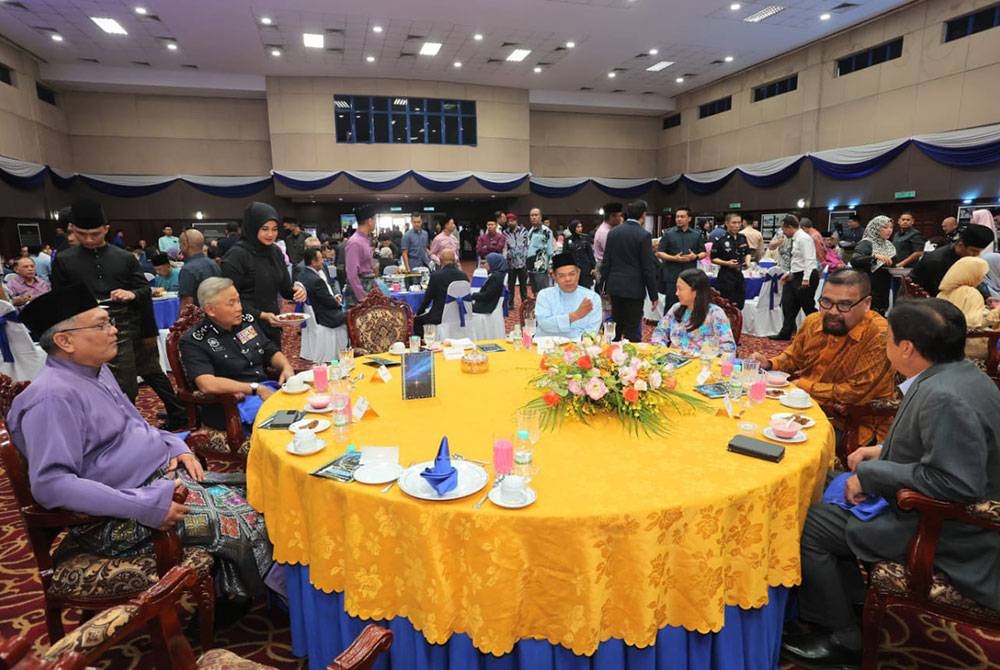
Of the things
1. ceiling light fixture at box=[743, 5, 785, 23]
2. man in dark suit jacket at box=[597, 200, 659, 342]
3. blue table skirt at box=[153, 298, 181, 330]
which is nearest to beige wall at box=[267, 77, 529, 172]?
ceiling light fixture at box=[743, 5, 785, 23]

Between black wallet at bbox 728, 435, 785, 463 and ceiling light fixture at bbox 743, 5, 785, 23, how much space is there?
10.9 metres

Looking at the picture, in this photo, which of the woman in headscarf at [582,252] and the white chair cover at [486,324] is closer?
the white chair cover at [486,324]

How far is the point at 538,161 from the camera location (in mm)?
17438

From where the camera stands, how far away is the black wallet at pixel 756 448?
5.68ft

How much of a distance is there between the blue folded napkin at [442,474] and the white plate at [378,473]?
0.12 m

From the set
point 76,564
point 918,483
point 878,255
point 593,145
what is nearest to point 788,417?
point 918,483

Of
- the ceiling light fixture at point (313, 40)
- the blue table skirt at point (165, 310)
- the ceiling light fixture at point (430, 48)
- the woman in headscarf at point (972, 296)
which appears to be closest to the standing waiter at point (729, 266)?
the woman in headscarf at point (972, 296)

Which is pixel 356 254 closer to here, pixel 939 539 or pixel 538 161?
pixel 939 539

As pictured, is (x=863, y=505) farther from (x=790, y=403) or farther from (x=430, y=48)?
(x=430, y=48)

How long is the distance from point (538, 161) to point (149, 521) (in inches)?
672

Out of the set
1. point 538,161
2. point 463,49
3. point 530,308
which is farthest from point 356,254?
point 538,161

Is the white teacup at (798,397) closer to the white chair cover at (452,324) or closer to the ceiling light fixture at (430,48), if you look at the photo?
the white chair cover at (452,324)

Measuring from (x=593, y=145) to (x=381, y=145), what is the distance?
7.11 m

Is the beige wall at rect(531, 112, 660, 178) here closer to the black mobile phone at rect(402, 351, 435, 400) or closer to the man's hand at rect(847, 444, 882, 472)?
the black mobile phone at rect(402, 351, 435, 400)
